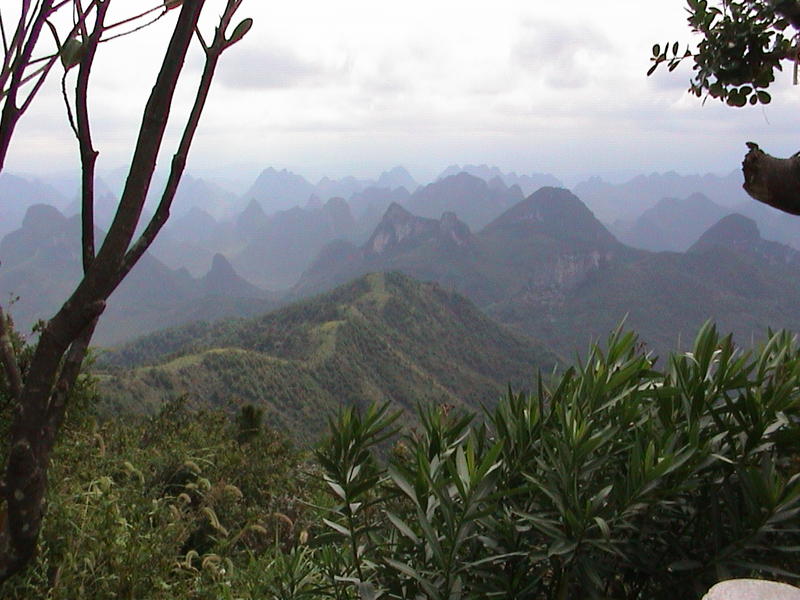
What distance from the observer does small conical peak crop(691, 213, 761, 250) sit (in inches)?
6344

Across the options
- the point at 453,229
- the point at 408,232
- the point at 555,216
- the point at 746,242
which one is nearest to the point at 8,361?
the point at 453,229

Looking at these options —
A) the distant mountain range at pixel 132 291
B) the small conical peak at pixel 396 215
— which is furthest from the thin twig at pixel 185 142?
the small conical peak at pixel 396 215

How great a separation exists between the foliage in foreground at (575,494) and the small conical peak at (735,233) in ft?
576

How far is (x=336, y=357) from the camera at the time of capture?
193 ft

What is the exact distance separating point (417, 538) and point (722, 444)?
866 mm

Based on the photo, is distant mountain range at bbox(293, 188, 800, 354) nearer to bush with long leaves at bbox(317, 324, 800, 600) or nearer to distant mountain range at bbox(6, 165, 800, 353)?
distant mountain range at bbox(6, 165, 800, 353)

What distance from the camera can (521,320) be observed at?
409ft

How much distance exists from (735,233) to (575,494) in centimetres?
18395

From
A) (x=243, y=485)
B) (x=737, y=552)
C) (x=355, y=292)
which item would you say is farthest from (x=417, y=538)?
(x=355, y=292)

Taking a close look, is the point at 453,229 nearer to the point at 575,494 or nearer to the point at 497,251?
the point at 497,251

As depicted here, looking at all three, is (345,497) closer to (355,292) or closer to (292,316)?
(292,316)

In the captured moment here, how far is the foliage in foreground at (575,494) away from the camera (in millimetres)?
1533

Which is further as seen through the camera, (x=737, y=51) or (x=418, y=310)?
(x=418, y=310)

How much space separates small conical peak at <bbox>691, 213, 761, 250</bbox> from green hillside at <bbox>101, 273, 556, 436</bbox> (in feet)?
336
